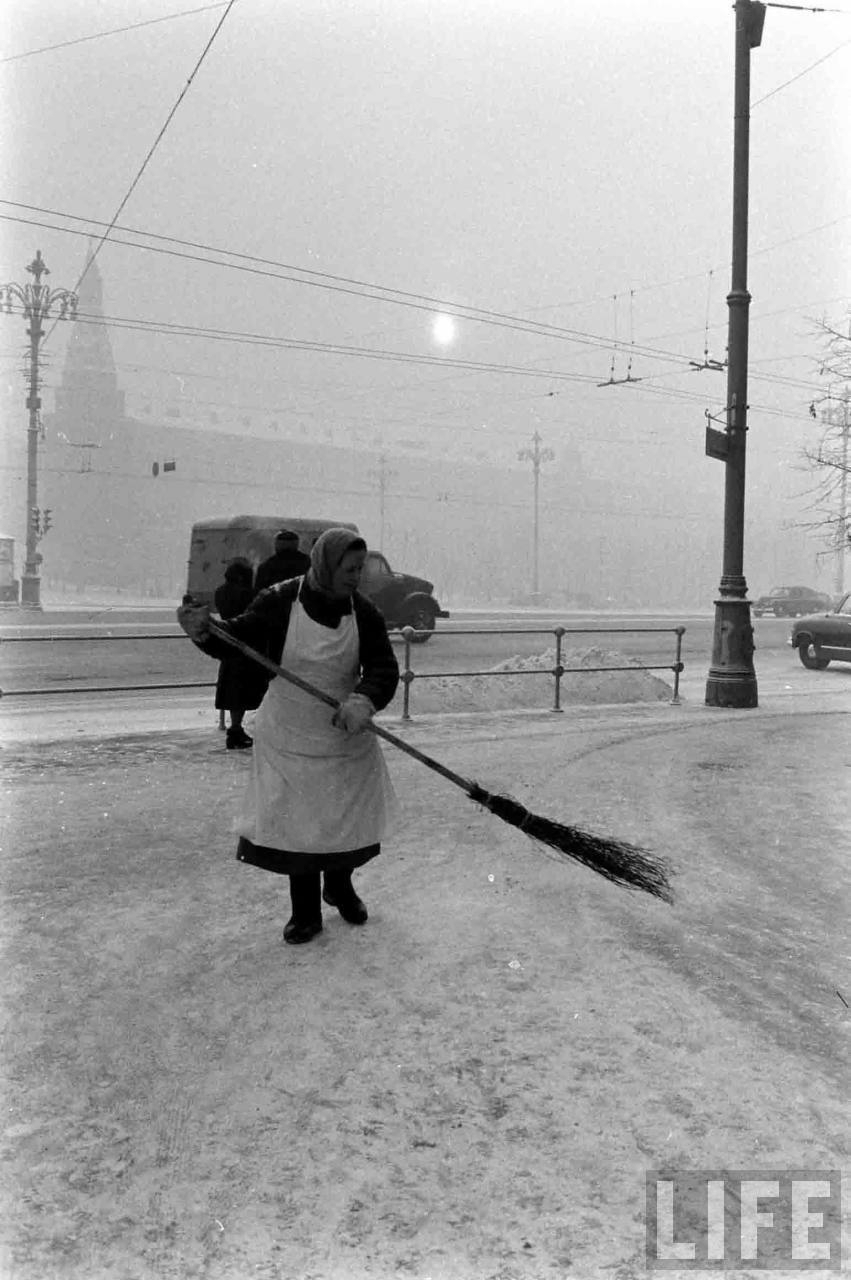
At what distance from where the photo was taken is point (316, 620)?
155 inches

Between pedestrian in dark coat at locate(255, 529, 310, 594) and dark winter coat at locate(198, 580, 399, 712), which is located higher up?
pedestrian in dark coat at locate(255, 529, 310, 594)

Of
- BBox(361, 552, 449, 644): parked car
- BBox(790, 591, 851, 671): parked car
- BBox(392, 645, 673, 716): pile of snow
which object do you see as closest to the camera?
BBox(392, 645, 673, 716): pile of snow

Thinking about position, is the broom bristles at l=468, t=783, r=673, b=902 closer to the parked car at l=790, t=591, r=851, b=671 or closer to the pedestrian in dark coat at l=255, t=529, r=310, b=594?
the pedestrian in dark coat at l=255, t=529, r=310, b=594

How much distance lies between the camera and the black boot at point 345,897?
4355 mm

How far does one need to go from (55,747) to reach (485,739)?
3735mm

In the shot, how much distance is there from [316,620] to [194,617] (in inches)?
18.4

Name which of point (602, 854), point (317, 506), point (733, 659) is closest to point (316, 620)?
point (602, 854)

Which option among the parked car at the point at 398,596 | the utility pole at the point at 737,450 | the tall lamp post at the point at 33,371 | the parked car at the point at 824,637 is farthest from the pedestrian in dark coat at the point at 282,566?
the tall lamp post at the point at 33,371

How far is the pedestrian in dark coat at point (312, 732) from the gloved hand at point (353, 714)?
0.09ft

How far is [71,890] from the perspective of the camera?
480cm

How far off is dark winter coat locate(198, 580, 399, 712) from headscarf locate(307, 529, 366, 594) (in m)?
0.13

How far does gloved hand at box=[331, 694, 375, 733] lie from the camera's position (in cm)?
374

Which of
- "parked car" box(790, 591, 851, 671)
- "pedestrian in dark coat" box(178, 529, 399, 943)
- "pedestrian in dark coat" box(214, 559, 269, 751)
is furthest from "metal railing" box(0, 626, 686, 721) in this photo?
"parked car" box(790, 591, 851, 671)

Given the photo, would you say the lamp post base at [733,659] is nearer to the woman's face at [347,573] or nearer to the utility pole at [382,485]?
the woman's face at [347,573]
